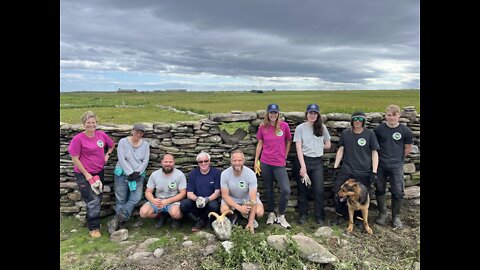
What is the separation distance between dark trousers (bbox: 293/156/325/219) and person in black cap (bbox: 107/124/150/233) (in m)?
3.51

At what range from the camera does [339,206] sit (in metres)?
7.12

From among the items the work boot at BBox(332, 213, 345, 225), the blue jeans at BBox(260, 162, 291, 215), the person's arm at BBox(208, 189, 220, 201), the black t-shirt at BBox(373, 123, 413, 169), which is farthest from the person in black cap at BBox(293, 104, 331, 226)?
the person's arm at BBox(208, 189, 220, 201)

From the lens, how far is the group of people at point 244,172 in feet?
21.3

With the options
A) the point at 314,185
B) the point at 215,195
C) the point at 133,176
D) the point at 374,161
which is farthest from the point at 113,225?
the point at 374,161

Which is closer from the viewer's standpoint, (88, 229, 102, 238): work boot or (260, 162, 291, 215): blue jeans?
(88, 229, 102, 238): work boot

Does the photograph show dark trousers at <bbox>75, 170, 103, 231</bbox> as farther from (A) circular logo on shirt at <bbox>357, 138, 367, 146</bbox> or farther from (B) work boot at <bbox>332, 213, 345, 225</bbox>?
(A) circular logo on shirt at <bbox>357, 138, 367, 146</bbox>

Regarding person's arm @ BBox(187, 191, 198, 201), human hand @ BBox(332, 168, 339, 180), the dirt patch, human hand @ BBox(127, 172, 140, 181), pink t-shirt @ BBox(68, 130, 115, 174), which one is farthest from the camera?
human hand @ BBox(332, 168, 339, 180)

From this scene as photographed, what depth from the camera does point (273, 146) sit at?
6.77m

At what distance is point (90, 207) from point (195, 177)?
2.33m

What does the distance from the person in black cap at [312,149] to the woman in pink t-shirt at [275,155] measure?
0.32 m

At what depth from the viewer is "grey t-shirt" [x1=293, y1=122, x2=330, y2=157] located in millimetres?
6793

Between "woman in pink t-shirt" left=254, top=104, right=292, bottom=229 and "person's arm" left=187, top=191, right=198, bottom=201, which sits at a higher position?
"woman in pink t-shirt" left=254, top=104, right=292, bottom=229
